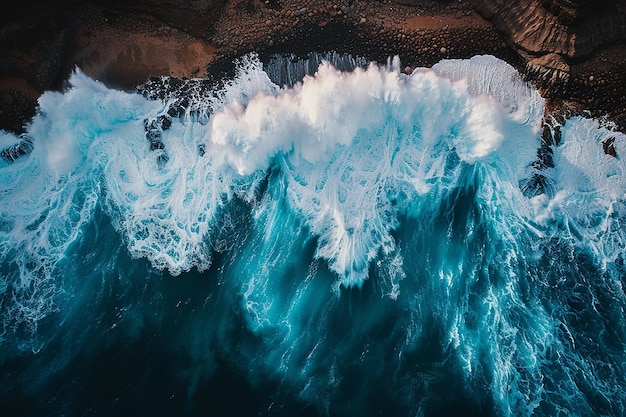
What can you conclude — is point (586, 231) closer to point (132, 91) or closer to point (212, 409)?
point (212, 409)

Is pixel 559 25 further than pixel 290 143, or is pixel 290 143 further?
pixel 290 143

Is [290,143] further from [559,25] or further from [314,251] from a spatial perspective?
[559,25]

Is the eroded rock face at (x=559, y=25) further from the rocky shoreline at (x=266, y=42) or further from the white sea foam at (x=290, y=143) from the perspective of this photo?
the white sea foam at (x=290, y=143)

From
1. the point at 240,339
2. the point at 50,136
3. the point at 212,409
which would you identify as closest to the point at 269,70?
the point at 50,136

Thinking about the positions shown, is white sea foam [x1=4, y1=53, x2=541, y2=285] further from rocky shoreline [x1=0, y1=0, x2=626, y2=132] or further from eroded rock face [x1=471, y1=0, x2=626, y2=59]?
eroded rock face [x1=471, y1=0, x2=626, y2=59]

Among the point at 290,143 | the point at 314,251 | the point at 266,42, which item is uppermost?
the point at 266,42

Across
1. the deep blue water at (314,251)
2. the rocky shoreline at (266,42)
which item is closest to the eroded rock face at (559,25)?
the rocky shoreline at (266,42)

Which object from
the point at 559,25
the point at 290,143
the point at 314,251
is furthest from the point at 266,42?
the point at 559,25
